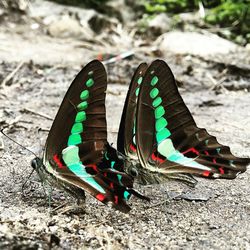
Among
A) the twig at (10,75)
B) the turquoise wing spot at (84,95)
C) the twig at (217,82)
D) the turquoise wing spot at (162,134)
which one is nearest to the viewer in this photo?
the turquoise wing spot at (84,95)


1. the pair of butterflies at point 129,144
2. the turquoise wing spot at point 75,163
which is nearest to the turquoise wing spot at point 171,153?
the pair of butterflies at point 129,144

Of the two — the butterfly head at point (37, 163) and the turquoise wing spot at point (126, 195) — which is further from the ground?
the butterfly head at point (37, 163)

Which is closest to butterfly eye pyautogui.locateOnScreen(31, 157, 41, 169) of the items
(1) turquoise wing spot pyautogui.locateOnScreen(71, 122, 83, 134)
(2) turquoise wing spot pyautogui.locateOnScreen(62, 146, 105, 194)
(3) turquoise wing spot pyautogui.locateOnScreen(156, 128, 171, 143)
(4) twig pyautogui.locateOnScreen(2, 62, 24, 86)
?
(2) turquoise wing spot pyautogui.locateOnScreen(62, 146, 105, 194)

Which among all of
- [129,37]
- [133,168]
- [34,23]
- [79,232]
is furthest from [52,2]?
[79,232]

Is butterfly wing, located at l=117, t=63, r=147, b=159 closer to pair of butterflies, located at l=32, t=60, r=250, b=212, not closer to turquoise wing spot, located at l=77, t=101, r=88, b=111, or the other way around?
pair of butterflies, located at l=32, t=60, r=250, b=212

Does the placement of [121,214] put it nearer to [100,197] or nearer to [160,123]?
[100,197]

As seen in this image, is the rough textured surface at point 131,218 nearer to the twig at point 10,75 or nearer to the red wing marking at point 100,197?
the red wing marking at point 100,197

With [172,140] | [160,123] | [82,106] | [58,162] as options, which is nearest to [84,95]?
[82,106]
